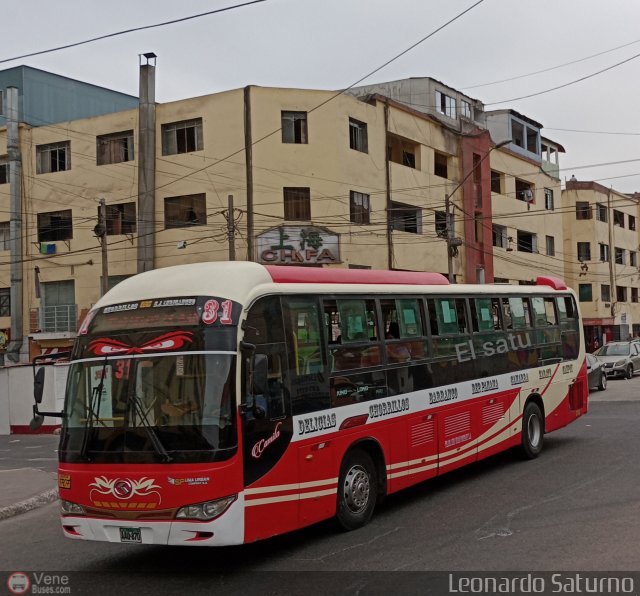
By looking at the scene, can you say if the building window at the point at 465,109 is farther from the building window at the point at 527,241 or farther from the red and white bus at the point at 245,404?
the red and white bus at the point at 245,404

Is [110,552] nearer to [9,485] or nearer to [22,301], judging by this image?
[9,485]

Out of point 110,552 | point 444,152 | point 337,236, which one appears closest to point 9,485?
point 110,552

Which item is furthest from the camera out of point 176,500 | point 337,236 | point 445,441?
point 337,236

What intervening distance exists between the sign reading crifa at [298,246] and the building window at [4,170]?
14.5 metres

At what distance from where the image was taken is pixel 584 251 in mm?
59938

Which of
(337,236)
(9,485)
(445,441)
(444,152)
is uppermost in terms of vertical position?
(444,152)

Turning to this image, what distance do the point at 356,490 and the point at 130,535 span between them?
8.69 ft

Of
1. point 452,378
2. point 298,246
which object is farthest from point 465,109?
point 452,378

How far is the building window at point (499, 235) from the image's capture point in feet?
147

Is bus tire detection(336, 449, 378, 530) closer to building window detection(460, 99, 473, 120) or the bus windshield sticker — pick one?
the bus windshield sticker

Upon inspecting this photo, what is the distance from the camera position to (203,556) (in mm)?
8047

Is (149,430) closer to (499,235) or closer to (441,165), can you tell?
(441,165)

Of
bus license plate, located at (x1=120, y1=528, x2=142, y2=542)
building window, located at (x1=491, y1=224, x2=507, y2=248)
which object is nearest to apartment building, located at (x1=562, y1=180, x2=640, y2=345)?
building window, located at (x1=491, y1=224, x2=507, y2=248)

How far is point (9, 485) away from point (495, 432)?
25.3ft
